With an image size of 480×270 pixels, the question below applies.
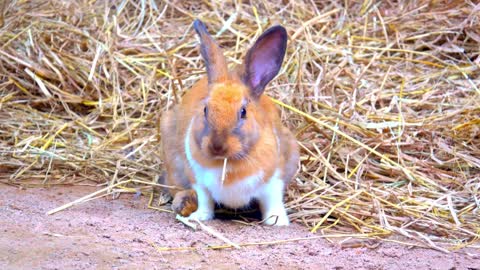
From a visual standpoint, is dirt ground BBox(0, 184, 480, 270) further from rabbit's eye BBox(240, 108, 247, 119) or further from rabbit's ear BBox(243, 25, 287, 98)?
rabbit's ear BBox(243, 25, 287, 98)

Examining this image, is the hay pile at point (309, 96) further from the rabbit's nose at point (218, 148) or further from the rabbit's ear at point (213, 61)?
the rabbit's ear at point (213, 61)

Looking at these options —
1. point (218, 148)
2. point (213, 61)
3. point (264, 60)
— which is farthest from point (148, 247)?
point (264, 60)

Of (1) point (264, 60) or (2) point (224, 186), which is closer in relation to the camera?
(2) point (224, 186)

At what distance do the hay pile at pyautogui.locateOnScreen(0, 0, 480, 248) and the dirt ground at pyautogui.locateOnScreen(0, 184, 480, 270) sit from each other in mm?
338

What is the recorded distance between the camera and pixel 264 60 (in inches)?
205

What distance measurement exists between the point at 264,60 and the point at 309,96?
1.59 meters

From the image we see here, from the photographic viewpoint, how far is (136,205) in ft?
18.1

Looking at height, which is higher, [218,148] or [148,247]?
[218,148]

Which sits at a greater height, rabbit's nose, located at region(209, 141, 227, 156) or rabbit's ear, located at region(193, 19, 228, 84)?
rabbit's ear, located at region(193, 19, 228, 84)

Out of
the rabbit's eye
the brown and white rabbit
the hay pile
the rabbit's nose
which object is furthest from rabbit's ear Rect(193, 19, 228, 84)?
the hay pile

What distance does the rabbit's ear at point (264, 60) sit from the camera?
516 cm

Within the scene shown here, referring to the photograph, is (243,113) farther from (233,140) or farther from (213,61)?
(213,61)

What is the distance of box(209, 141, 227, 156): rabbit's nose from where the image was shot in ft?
15.5

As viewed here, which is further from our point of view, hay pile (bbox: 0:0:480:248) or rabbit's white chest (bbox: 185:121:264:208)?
hay pile (bbox: 0:0:480:248)
